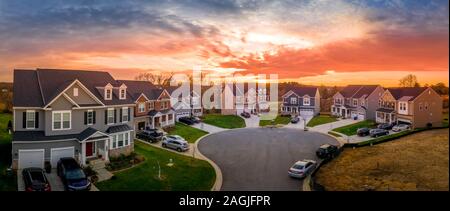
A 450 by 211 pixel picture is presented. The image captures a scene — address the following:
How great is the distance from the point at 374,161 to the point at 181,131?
8.63 m

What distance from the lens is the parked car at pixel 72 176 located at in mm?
8656

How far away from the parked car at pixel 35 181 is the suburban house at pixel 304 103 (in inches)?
557

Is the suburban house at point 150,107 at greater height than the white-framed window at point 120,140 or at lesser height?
greater

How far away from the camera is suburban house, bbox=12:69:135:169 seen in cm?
1009

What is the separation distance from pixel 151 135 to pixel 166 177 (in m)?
5.76

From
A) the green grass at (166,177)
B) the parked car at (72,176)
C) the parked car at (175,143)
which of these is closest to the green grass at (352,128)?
the parked car at (175,143)

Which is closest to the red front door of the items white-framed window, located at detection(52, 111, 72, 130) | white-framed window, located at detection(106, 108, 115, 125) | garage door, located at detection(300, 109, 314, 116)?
white-framed window, located at detection(52, 111, 72, 130)

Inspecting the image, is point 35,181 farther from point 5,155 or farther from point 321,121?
point 321,121

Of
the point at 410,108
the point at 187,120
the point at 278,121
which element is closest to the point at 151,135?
the point at 187,120

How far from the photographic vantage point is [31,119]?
1048 cm

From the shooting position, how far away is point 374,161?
1017 cm

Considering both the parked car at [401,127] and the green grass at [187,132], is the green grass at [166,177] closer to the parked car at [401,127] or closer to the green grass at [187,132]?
the green grass at [187,132]
